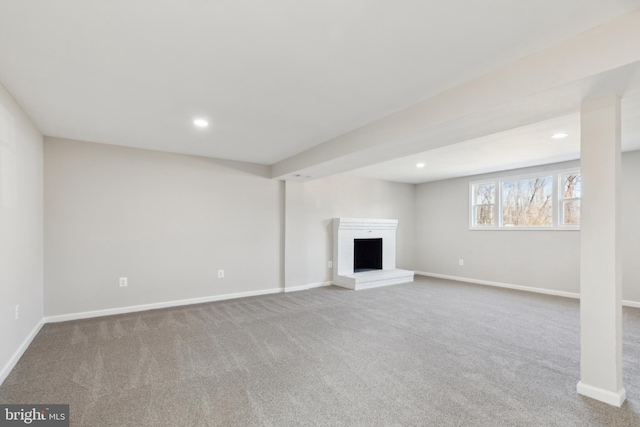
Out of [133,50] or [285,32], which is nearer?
[285,32]

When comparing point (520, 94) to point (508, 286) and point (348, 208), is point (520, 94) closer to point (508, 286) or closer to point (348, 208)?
point (348, 208)

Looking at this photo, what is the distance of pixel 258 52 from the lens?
1.95m

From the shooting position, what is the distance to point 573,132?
11.6 ft

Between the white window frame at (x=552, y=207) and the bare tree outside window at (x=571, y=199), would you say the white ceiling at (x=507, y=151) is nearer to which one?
the white window frame at (x=552, y=207)

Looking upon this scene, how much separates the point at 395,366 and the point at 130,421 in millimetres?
1953

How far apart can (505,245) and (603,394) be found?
4.27 metres

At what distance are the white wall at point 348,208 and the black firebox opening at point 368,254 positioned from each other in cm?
62

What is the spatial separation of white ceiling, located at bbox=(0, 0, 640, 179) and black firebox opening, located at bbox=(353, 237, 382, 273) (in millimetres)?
4109

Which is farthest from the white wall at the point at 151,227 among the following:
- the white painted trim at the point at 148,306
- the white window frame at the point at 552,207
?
the white window frame at the point at 552,207

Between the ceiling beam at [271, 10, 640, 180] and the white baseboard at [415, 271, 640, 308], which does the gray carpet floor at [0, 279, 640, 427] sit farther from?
the ceiling beam at [271, 10, 640, 180]

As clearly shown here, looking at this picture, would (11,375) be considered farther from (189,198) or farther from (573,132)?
(573,132)

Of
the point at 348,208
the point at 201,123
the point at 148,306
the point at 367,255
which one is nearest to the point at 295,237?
the point at 348,208

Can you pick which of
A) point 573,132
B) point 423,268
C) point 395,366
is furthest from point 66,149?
point 423,268

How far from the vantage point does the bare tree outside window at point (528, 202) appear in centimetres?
548
